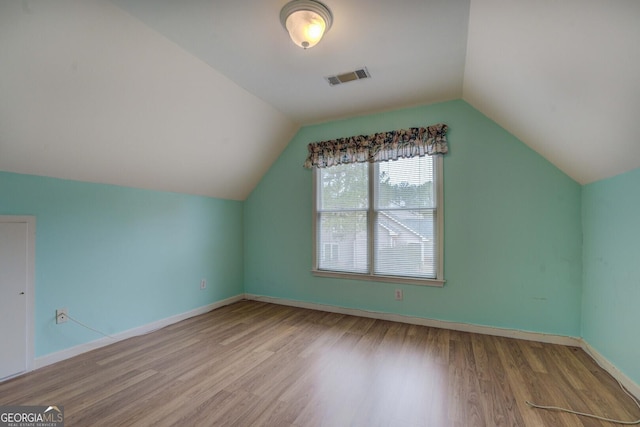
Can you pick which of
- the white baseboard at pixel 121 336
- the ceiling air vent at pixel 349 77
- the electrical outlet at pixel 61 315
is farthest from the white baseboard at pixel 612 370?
the electrical outlet at pixel 61 315

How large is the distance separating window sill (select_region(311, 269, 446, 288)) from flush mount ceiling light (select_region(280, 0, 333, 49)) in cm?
257

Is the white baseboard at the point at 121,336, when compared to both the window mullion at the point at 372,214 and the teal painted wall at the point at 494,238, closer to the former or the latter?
the teal painted wall at the point at 494,238

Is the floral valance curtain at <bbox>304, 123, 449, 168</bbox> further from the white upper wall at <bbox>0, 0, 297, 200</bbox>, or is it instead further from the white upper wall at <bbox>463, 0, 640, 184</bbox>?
the white upper wall at <bbox>0, 0, 297, 200</bbox>

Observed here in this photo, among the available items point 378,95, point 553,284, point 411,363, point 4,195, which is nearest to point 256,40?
point 378,95

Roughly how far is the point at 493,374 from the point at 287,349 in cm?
Answer: 170

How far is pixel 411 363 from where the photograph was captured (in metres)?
2.39

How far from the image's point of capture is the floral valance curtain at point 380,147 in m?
3.15

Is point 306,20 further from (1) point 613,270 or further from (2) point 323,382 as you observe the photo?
(1) point 613,270

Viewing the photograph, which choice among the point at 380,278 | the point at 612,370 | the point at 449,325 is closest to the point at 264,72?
the point at 380,278

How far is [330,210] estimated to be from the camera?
3.80 m

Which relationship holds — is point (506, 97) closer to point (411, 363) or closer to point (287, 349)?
point (411, 363)

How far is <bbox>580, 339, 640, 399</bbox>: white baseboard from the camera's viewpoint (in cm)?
191

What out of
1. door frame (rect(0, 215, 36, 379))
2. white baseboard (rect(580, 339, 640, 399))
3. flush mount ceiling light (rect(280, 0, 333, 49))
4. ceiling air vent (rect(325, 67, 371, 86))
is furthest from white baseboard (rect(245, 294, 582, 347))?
flush mount ceiling light (rect(280, 0, 333, 49))

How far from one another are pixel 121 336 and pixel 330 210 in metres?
2.64
